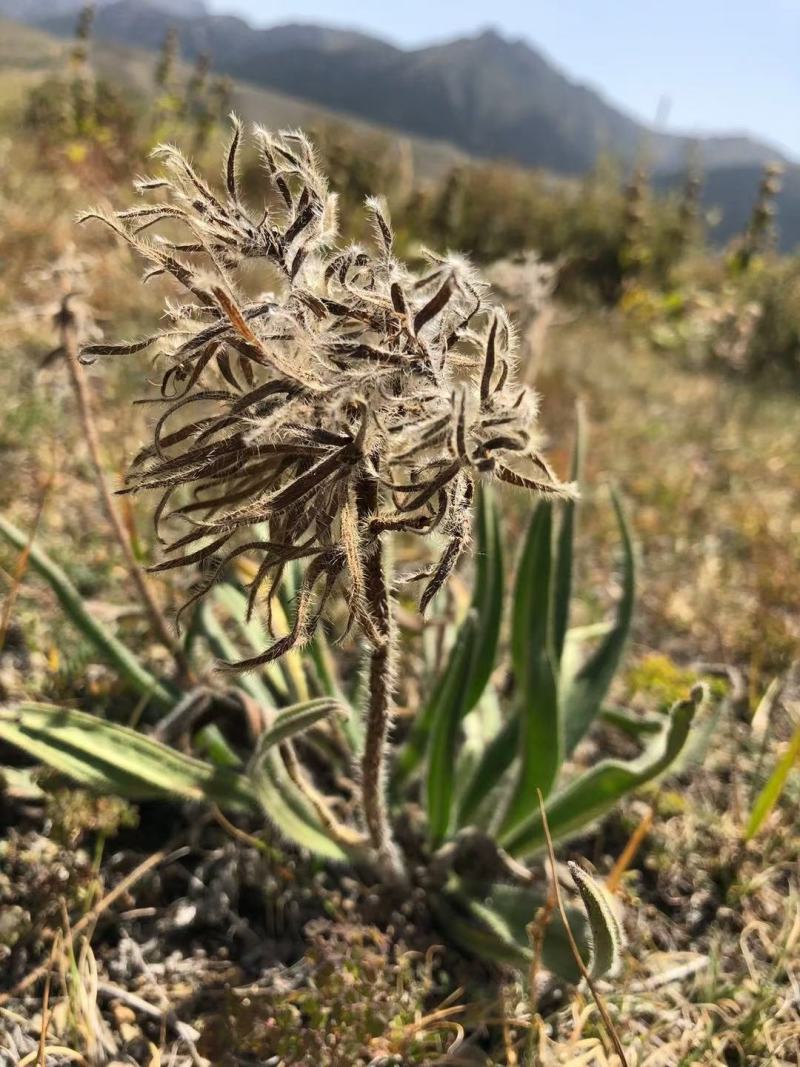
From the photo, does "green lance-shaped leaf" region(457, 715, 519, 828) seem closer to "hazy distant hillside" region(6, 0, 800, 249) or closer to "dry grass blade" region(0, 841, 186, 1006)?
"dry grass blade" region(0, 841, 186, 1006)

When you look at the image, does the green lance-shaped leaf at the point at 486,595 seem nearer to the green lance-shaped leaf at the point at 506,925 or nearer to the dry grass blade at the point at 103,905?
the green lance-shaped leaf at the point at 506,925

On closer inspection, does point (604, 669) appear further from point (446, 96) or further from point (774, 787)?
point (446, 96)

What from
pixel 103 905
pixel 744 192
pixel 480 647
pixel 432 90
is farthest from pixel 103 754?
pixel 432 90

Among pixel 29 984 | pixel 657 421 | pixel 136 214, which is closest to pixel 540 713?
pixel 29 984

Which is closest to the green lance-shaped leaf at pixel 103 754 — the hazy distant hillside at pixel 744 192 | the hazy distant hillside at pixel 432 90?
the hazy distant hillside at pixel 744 192

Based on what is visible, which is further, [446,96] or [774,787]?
[446,96]

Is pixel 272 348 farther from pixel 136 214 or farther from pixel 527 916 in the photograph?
pixel 527 916
